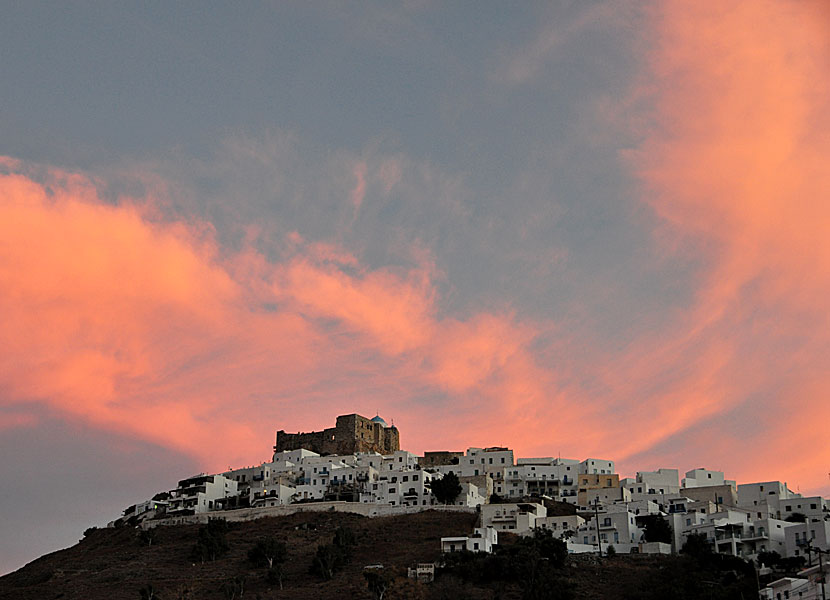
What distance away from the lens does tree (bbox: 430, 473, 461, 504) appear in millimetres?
93688

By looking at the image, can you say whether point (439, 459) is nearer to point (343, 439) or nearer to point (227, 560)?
point (343, 439)

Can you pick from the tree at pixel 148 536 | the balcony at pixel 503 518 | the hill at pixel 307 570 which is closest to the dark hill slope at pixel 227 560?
the hill at pixel 307 570

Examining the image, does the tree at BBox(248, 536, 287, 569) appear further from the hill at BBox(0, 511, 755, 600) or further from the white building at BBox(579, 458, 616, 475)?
the white building at BBox(579, 458, 616, 475)

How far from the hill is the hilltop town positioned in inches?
103

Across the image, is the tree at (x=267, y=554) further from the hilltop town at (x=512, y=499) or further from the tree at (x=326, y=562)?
the hilltop town at (x=512, y=499)

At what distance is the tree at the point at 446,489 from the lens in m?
93.7

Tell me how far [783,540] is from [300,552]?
116 feet

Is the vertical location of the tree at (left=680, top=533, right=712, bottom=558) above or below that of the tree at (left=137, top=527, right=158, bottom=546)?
below

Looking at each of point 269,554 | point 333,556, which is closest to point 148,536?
point 269,554

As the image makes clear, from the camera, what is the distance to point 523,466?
342 feet

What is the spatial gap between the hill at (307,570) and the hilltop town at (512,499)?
2622 millimetres

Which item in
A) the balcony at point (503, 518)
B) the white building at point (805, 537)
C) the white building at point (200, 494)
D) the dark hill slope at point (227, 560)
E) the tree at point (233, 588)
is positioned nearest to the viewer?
the tree at point (233, 588)

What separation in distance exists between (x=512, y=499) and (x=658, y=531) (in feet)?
67.3

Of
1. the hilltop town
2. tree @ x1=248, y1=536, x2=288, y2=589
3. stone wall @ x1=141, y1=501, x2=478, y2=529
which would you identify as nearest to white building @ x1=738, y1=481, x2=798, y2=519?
the hilltop town
